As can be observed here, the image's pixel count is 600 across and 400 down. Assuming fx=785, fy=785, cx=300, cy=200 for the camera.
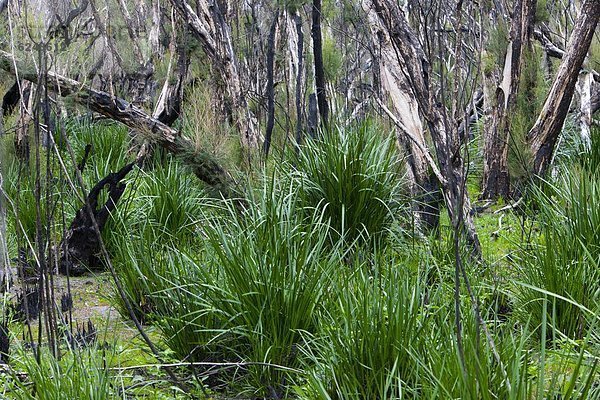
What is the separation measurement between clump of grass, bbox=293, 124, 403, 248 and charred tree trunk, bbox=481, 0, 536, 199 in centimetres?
256

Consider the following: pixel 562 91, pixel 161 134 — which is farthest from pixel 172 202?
pixel 562 91

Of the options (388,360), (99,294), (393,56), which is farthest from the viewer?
(393,56)

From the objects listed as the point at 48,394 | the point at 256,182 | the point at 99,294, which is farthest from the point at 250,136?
the point at 48,394

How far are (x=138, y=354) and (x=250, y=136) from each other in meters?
3.28

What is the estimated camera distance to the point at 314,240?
444cm

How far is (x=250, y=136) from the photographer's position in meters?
7.01

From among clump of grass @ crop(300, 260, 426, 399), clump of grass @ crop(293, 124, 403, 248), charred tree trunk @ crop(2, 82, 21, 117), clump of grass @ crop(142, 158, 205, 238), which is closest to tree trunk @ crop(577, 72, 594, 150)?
clump of grass @ crop(293, 124, 403, 248)

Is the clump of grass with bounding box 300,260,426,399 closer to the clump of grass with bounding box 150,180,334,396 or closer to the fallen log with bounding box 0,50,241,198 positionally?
the clump of grass with bounding box 150,180,334,396

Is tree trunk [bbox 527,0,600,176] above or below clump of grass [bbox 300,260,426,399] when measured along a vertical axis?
above

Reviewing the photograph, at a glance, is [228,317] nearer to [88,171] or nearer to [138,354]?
[138,354]

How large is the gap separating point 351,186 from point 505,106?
3092 mm

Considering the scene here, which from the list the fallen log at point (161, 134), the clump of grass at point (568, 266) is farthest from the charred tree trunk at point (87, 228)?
the clump of grass at point (568, 266)

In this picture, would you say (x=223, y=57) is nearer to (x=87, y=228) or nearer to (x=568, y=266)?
(x=87, y=228)

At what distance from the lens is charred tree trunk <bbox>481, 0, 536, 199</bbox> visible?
7.68 meters
